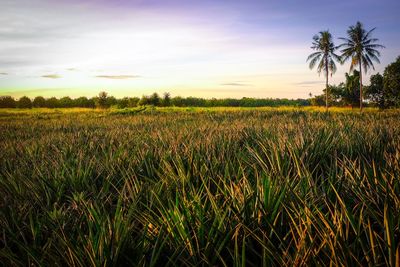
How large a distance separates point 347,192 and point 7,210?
2465mm

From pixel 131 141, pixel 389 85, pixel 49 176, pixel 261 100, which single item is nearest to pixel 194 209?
pixel 49 176

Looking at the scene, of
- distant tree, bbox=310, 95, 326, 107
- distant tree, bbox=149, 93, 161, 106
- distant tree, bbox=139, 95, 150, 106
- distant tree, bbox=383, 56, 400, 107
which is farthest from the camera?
distant tree, bbox=310, 95, 326, 107

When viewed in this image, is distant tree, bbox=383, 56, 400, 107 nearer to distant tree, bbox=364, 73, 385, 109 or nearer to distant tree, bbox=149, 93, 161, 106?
distant tree, bbox=364, 73, 385, 109

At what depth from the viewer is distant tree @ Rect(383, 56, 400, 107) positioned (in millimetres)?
53125

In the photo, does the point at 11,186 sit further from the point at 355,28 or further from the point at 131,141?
the point at 355,28

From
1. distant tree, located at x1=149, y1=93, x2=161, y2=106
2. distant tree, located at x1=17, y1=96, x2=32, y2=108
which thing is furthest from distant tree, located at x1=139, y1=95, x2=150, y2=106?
distant tree, located at x1=17, y1=96, x2=32, y2=108

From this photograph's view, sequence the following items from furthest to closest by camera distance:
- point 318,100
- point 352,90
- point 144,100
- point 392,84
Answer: point 318,100 < point 352,90 < point 144,100 < point 392,84

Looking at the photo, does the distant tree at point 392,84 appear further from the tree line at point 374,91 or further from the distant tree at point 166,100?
the distant tree at point 166,100

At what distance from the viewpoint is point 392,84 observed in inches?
2119

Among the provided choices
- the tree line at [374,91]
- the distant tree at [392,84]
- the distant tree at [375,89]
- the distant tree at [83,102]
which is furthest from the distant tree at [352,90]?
the distant tree at [83,102]

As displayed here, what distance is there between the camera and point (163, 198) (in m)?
2.12

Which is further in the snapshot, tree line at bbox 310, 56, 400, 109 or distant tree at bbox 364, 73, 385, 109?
distant tree at bbox 364, 73, 385, 109

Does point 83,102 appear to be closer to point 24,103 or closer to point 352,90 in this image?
point 24,103

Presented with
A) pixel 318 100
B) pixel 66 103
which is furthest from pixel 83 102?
pixel 318 100
